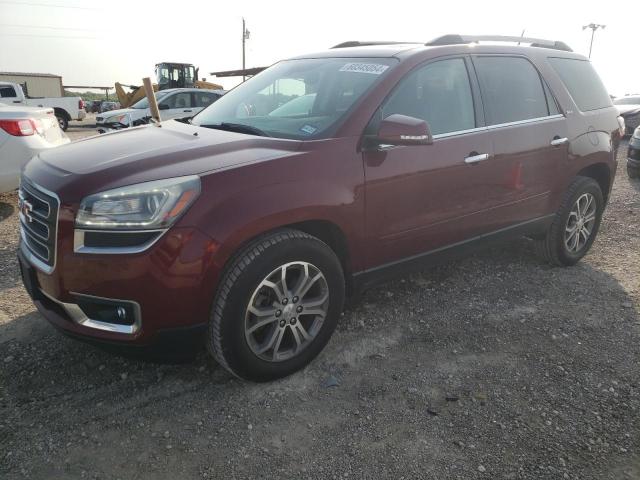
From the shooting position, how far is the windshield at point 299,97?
2951mm

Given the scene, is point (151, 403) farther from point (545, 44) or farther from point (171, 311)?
point (545, 44)

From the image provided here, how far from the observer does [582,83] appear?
4359 millimetres

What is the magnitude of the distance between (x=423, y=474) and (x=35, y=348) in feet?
7.56

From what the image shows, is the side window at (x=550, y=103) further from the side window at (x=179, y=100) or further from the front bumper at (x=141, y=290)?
the side window at (x=179, y=100)

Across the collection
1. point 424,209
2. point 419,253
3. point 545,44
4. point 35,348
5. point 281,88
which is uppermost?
point 545,44

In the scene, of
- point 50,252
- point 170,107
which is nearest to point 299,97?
point 50,252

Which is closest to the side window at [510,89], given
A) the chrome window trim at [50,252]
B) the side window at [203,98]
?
the chrome window trim at [50,252]

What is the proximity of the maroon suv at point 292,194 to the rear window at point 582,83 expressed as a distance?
14 centimetres

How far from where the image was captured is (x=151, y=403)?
2.54 m

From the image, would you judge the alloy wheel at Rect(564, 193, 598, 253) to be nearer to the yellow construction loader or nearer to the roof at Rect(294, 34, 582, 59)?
the roof at Rect(294, 34, 582, 59)

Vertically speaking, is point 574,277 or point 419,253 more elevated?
point 419,253

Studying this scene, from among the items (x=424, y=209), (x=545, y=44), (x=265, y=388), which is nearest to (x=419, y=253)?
(x=424, y=209)

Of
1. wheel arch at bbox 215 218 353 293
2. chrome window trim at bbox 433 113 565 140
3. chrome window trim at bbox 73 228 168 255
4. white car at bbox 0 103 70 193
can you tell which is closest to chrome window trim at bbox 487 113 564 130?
chrome window trim at bbox 433 113 565 140

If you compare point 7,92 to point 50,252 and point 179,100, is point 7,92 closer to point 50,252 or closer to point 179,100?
point 179,100
